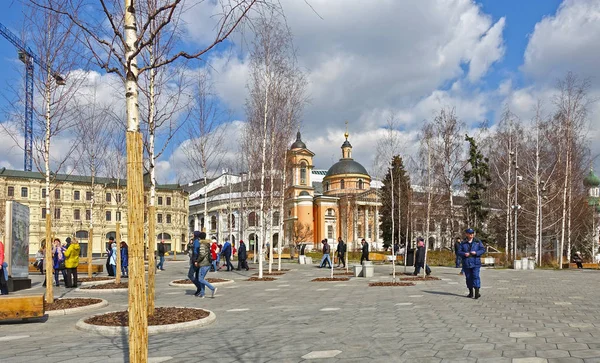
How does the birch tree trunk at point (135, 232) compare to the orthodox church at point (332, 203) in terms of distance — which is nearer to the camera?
Result: the birch tree trunk at point (135, 232)

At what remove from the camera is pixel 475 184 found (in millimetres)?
47750

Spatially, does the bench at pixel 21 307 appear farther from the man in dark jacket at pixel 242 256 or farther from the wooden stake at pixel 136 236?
the man in dark jacket at pixel 242 256

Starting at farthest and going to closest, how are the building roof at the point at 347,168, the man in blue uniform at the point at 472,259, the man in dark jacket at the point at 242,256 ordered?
the building roof at the point at 347,168, the man in dark jacket at the point at 242,256, the man in blue uniform at the point at 472,259

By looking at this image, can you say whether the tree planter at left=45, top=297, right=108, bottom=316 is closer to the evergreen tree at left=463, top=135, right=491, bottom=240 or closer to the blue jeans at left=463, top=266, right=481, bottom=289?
the blue jeans at left=463, top=266, right=481, bottom=289

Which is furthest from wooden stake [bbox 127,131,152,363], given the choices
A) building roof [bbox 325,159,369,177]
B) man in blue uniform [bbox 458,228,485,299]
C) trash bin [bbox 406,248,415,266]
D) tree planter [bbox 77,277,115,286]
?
building roof [bbox 325,159,369,177]

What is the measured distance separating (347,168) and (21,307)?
82.7m

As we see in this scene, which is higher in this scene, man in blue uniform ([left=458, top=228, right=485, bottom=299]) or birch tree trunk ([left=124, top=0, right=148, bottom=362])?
birch tree trunk ([left=124, top=0, right=148, bottom=362])

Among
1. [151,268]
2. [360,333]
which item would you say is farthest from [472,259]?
[151,268]

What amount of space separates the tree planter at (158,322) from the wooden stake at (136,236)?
165 inches

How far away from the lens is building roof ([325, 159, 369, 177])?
298 ft

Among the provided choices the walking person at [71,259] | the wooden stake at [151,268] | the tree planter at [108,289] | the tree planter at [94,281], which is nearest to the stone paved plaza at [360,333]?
the wooden stake at [151,268]

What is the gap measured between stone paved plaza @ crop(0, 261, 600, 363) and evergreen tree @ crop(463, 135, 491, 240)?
34703mm

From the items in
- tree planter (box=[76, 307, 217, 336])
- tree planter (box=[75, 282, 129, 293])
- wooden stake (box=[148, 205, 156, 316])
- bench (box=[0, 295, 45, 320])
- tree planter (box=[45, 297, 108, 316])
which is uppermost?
wooden stake (box=[148, 205, 156, 316])

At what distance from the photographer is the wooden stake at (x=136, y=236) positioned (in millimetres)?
4578
